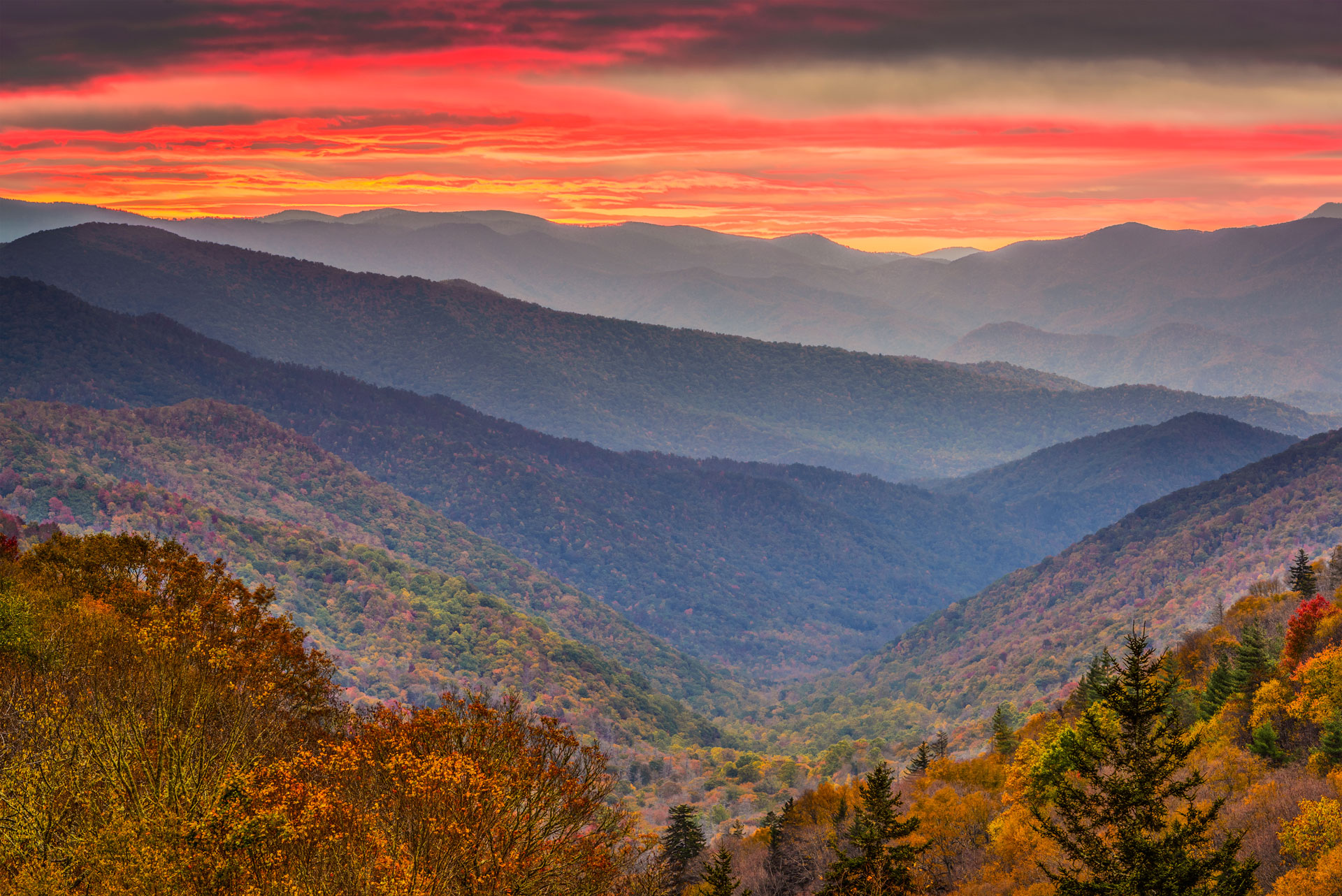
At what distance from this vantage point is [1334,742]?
3969 cm

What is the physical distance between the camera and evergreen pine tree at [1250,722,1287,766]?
1757 inches

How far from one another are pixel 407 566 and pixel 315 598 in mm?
25402

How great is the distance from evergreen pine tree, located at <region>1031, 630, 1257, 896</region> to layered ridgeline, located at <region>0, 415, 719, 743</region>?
92.8m

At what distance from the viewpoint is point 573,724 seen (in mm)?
112562

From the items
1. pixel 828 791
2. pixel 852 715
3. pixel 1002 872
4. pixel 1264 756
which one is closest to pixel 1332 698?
pixel 1264 756

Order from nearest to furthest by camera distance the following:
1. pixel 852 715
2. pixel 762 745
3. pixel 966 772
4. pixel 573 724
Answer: pixel 966 772
pixel 573 724
pixel 762 745
pixel 852 715

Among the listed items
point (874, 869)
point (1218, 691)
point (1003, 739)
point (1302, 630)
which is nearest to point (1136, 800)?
point (874, 869)

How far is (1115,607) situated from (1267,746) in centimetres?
13277

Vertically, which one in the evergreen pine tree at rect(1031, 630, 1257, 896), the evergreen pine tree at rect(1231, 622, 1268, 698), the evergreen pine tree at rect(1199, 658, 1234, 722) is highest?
the evergreen pine tree at rect(1031, 630, 1257, 896)

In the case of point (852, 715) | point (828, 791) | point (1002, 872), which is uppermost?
point (1002, 872)

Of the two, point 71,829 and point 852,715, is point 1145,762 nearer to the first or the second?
point 71,829

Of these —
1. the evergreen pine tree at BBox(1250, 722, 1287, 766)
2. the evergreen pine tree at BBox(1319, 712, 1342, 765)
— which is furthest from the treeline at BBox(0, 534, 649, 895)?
the evergreen pine tree at BBox(1250, 722, 1287, 766)

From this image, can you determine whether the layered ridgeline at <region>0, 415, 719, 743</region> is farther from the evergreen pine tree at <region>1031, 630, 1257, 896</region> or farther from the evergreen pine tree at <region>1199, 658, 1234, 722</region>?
the evergreen pine tree at <region>1031, 630, 1257, 896</region>

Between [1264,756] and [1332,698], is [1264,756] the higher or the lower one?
the lower one
